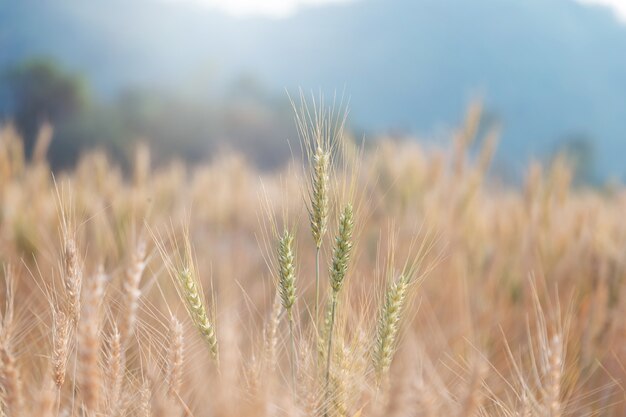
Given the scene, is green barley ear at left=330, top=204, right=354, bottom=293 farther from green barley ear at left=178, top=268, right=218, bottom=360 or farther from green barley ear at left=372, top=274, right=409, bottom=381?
green barley ear at left=178, top=268, right=218, bottom=360

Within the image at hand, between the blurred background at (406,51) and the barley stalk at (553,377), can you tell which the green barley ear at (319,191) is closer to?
the barley stalk at (553,377)

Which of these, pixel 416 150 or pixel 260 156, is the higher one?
pixel 416 150

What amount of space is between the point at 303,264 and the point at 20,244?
1.41 metres

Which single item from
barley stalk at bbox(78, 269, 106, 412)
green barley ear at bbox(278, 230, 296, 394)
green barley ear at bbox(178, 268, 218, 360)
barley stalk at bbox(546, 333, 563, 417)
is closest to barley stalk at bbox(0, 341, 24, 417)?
barley stalk at bbox(78, 269, 106, 412)

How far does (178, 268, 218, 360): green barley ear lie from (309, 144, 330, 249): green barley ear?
20cm

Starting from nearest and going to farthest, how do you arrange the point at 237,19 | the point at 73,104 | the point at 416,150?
1. the point at 416,150
2. the point at 73,104
3. the point at 237,19

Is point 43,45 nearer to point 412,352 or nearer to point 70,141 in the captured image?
point 70,141

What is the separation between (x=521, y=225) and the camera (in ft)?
9.23

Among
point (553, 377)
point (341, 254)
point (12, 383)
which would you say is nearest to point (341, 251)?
point (341, 254)

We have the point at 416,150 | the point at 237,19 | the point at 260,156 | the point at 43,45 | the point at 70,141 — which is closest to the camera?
the point at 416,150

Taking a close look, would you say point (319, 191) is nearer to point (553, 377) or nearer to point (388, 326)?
point (388, 326)

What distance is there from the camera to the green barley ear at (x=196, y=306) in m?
0.91

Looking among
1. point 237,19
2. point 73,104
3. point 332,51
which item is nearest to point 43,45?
point 237,19

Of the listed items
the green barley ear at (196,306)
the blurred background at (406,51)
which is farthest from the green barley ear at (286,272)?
the blurred background at (406,51)
